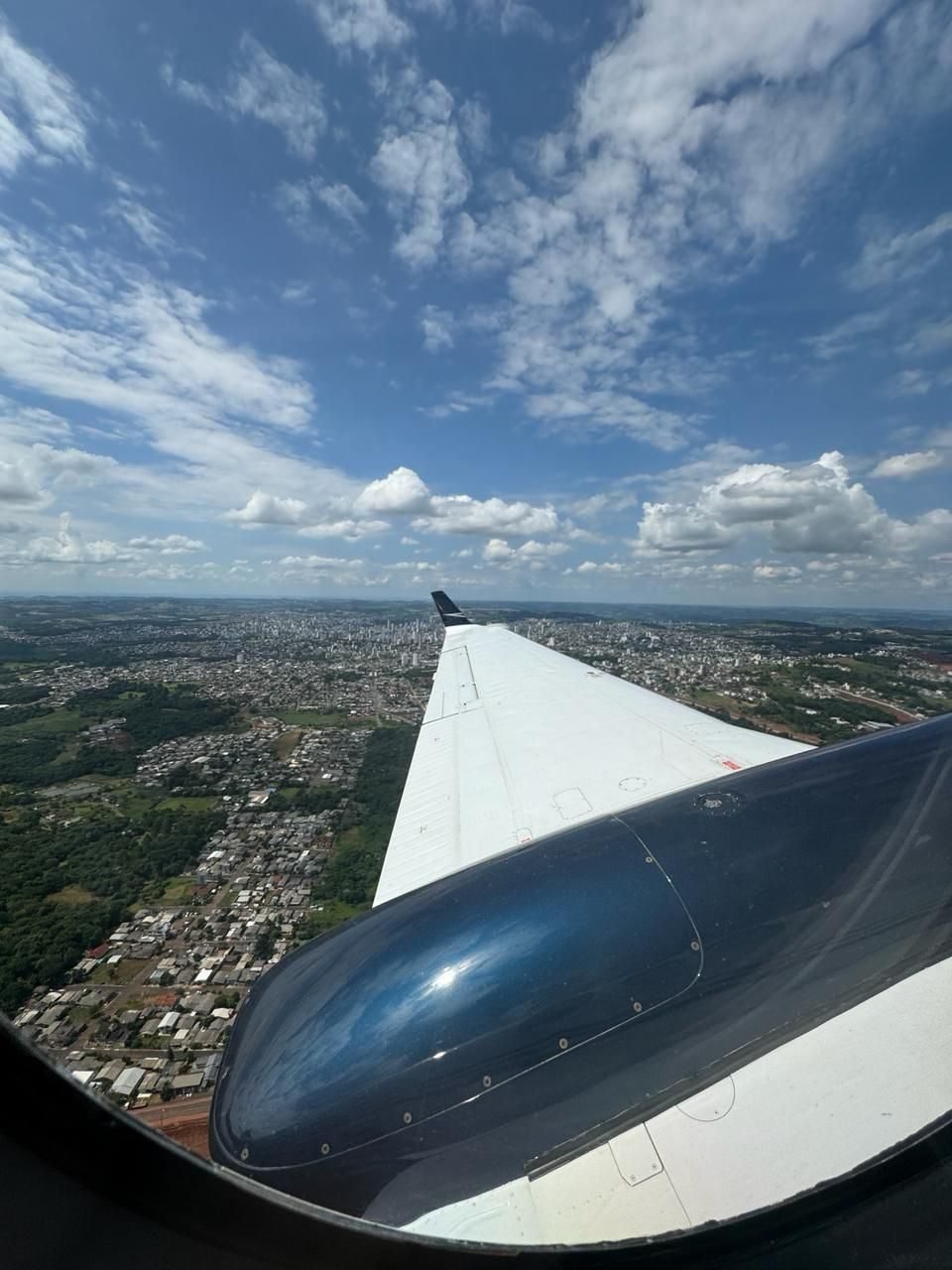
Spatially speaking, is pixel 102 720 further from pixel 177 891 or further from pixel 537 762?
pixel 537 762

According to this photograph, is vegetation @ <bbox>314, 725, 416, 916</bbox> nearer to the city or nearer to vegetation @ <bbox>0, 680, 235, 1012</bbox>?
the city

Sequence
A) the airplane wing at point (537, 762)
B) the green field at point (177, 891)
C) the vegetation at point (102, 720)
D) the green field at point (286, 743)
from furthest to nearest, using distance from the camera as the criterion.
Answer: the green field at point (286, 743) → the vegetation at point (102, 720) → the green field at point (177, 891) → the airplane wing at point (537, 762)

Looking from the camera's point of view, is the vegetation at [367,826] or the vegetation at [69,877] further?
the vegetation at [367,826]

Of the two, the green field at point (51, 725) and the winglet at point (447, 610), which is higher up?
the winglet at point (447, 610)

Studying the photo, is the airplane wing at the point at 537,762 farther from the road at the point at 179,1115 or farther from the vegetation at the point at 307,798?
the vegetation at the point at 307,798

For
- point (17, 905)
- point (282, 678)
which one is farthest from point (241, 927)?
point (282, 678)

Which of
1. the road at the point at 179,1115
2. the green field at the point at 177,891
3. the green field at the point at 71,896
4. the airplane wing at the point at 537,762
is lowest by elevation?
the green field at the point at 177,891

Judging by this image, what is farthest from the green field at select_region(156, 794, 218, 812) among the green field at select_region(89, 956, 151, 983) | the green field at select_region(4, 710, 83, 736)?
the green field at select_region(4, 710, 83, 736)

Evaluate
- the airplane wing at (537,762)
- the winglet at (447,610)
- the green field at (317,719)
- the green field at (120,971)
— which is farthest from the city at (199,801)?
the winglet at (447,610)
